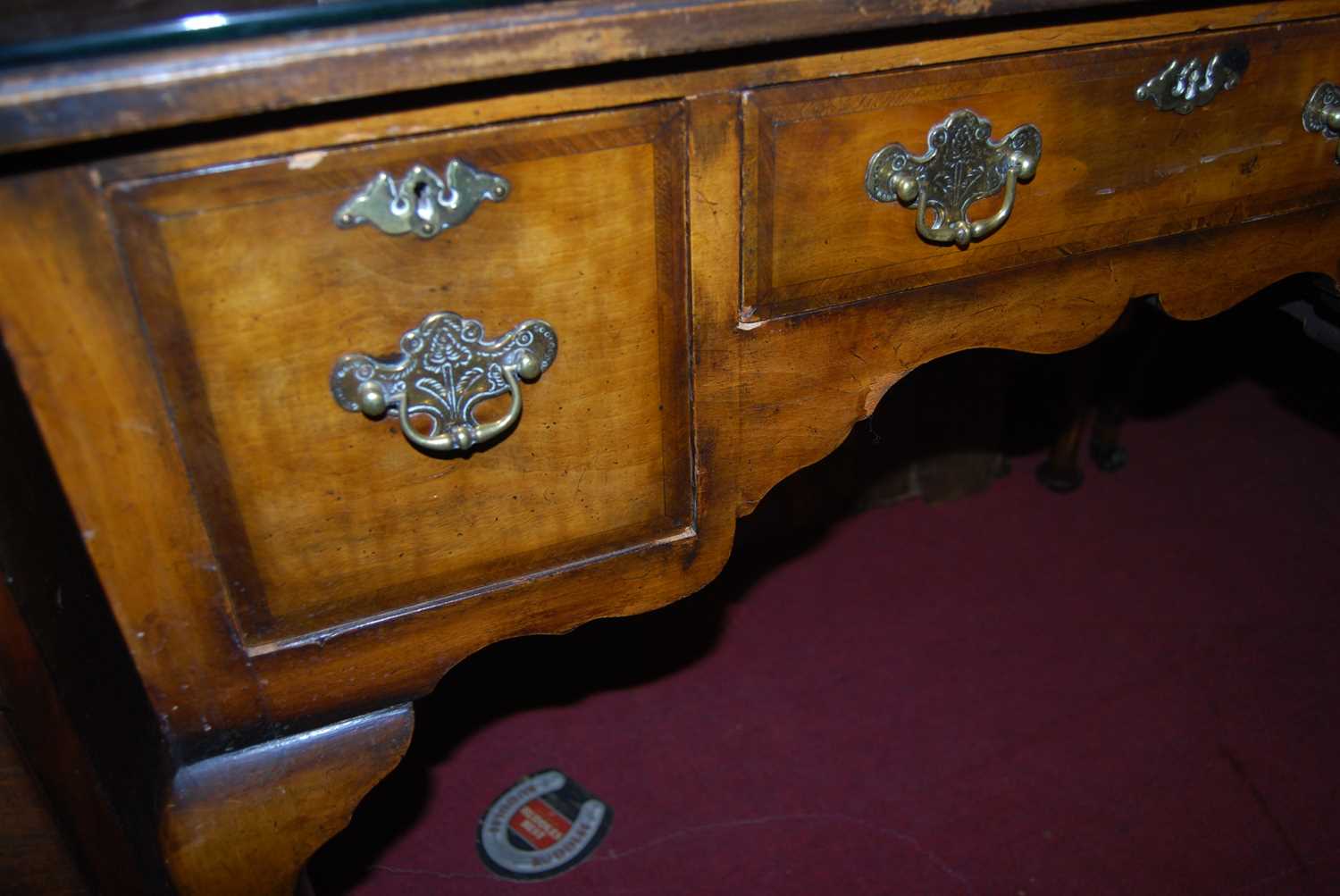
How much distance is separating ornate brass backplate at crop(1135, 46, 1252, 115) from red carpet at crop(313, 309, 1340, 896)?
75 cm

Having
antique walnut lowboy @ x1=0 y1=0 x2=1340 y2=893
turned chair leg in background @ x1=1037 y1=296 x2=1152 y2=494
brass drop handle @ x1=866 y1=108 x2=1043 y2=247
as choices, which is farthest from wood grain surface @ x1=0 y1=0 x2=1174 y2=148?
turned chair leg in background @ x1=1037 y1=296 x2=1152 y2=494

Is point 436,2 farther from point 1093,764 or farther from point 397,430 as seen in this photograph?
point 1093,764

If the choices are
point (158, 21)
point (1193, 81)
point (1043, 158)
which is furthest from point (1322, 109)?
point (158, 21)

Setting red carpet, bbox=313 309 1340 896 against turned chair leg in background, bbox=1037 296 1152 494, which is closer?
red carpet, bbox=313 309 1340 896

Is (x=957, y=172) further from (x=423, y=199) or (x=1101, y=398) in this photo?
(x=1101, y=398)

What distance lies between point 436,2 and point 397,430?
24 centimetres

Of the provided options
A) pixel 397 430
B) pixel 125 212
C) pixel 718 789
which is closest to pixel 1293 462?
pixel 718 789

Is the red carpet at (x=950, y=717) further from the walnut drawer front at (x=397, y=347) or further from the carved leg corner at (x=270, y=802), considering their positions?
the walnut drawer front at (x=397, y=347)

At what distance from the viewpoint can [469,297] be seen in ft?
2.11

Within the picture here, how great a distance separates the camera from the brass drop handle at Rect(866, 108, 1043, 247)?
2.35ft

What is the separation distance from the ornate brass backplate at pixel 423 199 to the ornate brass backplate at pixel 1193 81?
461mm

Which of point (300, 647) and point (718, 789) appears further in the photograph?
point (718, 789)

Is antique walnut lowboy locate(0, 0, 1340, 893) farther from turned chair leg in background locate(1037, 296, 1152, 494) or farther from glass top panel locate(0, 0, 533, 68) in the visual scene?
turned chair leg in background locate(1037, 296, 1152, 494)

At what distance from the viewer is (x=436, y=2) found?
0.56 meters
